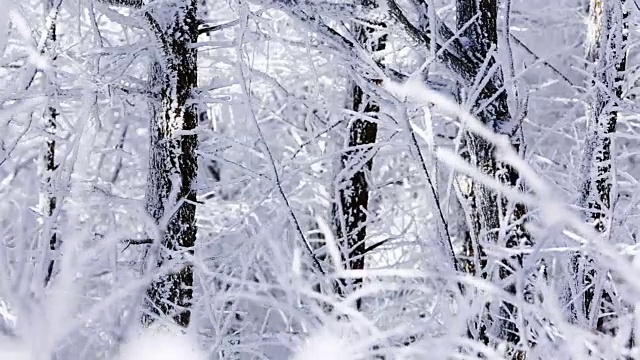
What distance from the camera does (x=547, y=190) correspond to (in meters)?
2.09

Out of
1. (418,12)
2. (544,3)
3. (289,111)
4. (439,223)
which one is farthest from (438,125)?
(439,223)

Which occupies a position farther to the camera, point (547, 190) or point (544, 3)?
point (544, 3)

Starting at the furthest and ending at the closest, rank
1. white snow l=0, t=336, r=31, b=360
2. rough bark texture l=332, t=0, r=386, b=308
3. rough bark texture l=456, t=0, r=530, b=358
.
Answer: rough bark texture l=332, t=0, r=386, b=308 < rough bark texture l=456, t=0, r=530, b=358 < white snow l=0, t=336, r=31, b=360

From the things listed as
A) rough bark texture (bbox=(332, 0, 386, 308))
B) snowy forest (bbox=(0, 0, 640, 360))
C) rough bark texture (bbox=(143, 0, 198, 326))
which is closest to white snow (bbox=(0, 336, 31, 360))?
snowy forest (bbox=(0, 0, 640, 360))

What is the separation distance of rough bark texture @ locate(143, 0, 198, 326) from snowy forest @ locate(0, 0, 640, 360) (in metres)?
0.01

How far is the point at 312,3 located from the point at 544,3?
5.50 m

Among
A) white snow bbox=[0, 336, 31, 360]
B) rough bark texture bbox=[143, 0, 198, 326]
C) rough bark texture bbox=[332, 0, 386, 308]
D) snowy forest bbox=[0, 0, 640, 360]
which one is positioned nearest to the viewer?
white snow bbox=[0, 336, 31, 360]

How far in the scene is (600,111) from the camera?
3.71 metres

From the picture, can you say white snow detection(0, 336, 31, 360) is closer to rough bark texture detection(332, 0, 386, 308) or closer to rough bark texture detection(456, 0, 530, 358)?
rough bark texture detection(456, 0, 530, 358)

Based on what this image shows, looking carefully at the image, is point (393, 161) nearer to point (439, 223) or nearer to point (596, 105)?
point (596, 105)

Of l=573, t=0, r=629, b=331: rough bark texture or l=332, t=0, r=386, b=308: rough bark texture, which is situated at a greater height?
l=573, t=0, r=629, b=331: rough bark texture

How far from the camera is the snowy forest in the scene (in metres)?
2.19

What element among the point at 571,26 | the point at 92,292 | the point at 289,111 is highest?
the point at 571,26

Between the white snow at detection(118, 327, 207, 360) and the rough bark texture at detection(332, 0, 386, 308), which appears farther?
the rough bark texture at detection(332, 0, 386, 308)
